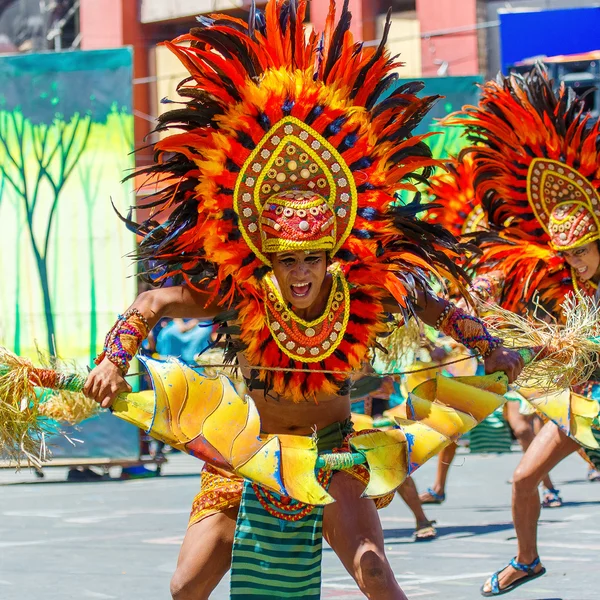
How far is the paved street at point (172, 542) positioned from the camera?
267 inches

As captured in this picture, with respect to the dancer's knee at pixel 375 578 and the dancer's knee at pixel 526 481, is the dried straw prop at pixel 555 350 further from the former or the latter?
the dancer's knee at pixel 375 578

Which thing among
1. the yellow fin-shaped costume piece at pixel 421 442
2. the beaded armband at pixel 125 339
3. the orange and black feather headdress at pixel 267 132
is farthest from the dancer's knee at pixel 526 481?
the beaded armband at pixel 125 339

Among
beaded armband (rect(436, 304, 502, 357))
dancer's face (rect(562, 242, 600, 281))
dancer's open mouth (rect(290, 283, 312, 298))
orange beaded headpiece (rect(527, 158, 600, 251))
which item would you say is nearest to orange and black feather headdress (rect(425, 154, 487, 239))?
orange beaded headpiece (rect(527, 158, 600, 251))

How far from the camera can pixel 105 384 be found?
173 inches

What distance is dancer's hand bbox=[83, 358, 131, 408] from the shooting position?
439 cm

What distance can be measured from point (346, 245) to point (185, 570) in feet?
4.45

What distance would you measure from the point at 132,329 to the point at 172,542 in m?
4.11

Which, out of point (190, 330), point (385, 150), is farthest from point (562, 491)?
point (385, 150)

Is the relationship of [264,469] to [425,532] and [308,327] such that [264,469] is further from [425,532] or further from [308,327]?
[425,532]

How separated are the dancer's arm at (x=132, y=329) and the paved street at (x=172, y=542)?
7.15ft

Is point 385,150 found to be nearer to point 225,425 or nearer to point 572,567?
point 225,425

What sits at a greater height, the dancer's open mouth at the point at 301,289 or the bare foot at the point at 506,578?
the dancer's open mouth at the point at 301,289

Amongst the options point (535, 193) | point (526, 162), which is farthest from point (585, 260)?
point (526, 162)

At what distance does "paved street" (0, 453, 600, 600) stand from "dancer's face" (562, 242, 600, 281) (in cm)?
128
